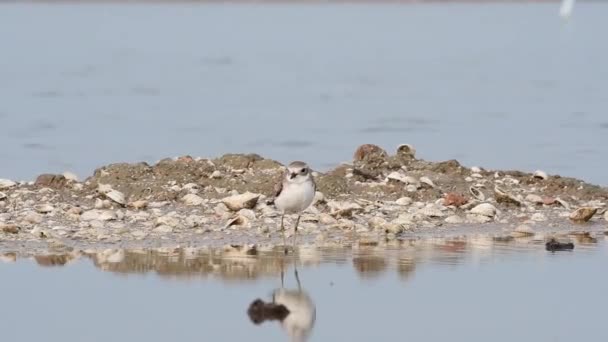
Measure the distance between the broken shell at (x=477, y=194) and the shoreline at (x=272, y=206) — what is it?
1 cm

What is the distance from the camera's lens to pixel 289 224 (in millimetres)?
12031

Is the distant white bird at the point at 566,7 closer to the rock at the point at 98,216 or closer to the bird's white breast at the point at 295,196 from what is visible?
the rock at the point at 98,216

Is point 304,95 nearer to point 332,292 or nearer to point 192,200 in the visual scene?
point 192,200

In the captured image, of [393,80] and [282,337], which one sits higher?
[393,80]

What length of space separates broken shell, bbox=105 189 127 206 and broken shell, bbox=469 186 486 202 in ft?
10.9

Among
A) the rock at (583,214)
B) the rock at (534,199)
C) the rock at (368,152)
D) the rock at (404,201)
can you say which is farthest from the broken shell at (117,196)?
the rock at (583,214)

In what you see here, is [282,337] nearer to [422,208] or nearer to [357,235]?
[357,235]

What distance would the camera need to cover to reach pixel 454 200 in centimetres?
1280

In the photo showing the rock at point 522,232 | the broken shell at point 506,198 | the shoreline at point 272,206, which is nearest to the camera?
the shoreline at point 272,206

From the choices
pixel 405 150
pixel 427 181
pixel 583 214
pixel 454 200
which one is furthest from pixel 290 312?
pixel 405 150

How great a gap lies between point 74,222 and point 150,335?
3930mm

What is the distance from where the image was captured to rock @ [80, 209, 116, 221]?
39.0ft

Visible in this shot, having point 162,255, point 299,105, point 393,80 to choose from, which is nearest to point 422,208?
point 162,255

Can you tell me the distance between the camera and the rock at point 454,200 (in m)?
12.8
